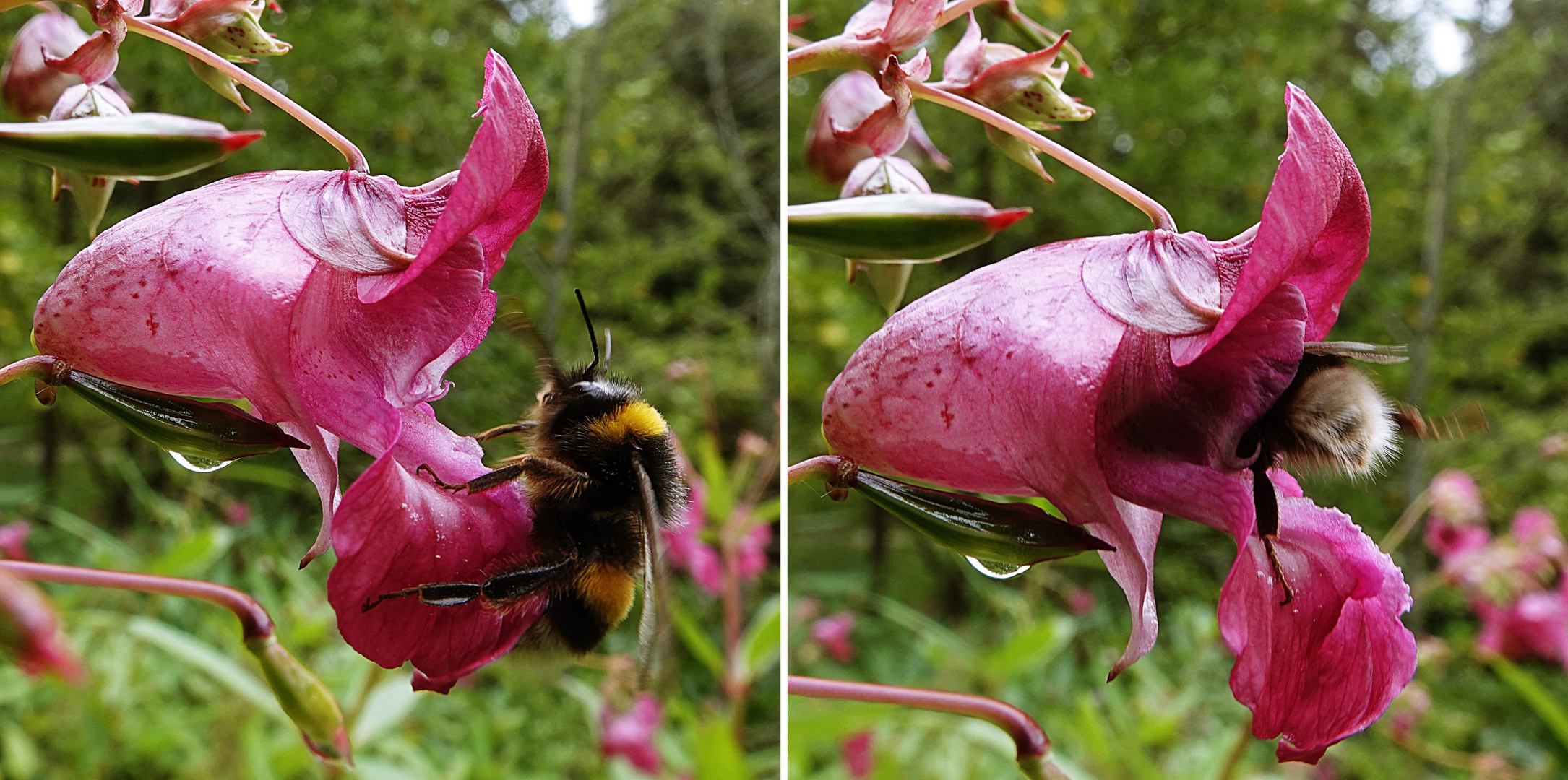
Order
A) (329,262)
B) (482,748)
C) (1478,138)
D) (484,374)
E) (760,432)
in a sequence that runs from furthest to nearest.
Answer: (1478,138), (760,432), (484,374), (482,748), (329,262)

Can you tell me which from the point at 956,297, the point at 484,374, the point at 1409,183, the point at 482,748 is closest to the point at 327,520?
the point at 956,297

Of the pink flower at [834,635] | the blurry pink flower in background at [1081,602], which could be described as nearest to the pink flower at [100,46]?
the pink flower at [834,635]

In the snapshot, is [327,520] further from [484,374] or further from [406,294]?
[484,374]

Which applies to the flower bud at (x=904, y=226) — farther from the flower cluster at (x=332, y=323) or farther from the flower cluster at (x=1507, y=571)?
the flower cluster at (x=1507, y=571)

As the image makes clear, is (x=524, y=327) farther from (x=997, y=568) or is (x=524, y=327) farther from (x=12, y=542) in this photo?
(x=12, y=542)

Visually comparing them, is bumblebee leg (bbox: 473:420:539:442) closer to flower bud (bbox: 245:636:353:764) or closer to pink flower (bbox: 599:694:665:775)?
flower bud (bbox: 245:636:353:764)
